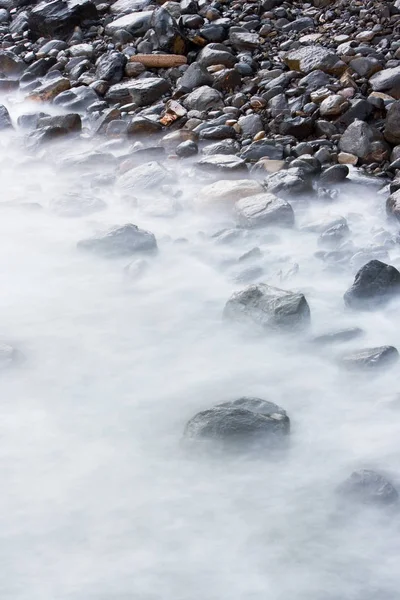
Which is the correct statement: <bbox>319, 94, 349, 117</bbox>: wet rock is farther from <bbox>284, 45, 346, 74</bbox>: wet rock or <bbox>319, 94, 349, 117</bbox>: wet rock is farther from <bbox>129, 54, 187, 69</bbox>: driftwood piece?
<bbox>129, 54, 187, 69</bbox>: driftwood piece

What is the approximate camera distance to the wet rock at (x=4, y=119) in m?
7.84

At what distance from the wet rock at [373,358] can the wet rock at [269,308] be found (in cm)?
38

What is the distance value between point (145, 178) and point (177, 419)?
3103mm

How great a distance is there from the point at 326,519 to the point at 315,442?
0.48 metres

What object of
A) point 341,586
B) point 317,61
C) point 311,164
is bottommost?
point 341,586

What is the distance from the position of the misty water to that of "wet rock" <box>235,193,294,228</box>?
0.07 m

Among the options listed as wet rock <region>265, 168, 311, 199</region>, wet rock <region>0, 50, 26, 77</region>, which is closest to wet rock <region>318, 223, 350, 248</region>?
wet rock <region>265, 168, 311, 199</region>

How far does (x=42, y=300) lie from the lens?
15.3ft

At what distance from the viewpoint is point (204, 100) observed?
7.31m

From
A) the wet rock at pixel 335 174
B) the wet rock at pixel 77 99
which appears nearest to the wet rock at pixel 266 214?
the wet rock at pixel 335 174

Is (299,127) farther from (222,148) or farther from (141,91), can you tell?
(141,91)

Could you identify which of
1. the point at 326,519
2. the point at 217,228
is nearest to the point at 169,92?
the point at 217,228

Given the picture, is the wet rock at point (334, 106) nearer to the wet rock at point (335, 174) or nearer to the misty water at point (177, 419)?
the wet rock at point (335, 174)

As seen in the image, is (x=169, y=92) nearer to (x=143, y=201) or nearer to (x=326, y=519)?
(x=143, y=201)
